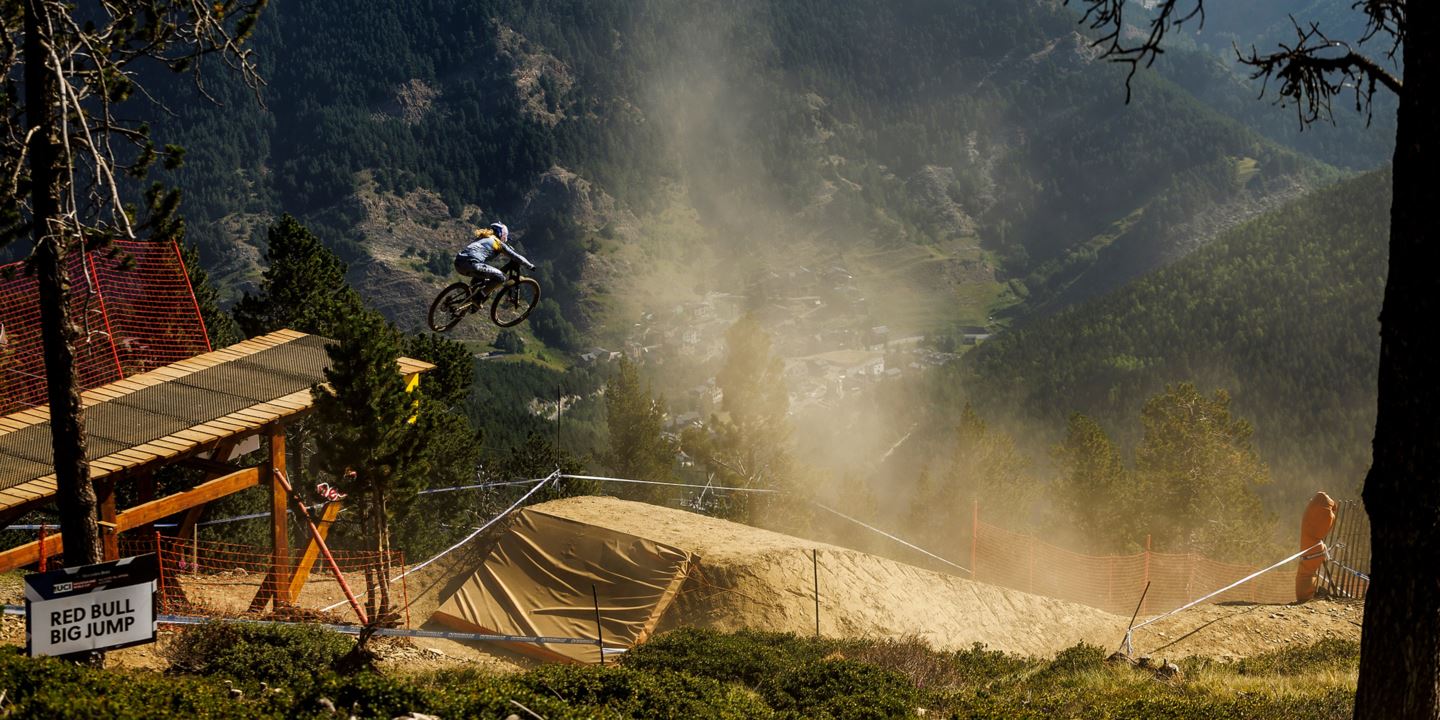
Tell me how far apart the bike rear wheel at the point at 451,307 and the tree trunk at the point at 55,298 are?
31.6 ft

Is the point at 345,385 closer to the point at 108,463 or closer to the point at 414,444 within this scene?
the point at 414,444

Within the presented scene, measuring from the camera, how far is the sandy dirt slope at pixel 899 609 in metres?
24.9

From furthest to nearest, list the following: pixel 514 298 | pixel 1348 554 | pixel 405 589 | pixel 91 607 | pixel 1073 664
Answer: pixel 405 589 < pixel 1348 554 < pixel 514 298 < pixel 1073 664 < pixel 91 607

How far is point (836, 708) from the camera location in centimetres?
1448

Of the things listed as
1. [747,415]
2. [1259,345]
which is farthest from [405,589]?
[1259,345]

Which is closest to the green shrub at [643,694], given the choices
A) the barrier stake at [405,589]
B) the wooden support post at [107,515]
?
the wooden support post at [107,515]

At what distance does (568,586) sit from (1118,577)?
798 inches

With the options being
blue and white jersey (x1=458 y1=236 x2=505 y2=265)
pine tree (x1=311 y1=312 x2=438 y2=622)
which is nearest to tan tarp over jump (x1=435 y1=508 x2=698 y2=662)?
pine tree (x1=311 y1=312 x2=438 y2=622)

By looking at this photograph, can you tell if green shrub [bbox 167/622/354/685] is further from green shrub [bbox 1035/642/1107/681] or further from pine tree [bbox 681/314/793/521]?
pine tree [bbox 681/314/793/521]

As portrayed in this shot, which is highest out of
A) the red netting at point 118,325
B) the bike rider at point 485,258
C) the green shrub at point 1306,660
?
the bike rider at point 485,258

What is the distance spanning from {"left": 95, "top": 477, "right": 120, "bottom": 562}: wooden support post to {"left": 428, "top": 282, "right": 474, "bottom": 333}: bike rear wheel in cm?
→ 653

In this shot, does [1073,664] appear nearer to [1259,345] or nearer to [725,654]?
[725,654]

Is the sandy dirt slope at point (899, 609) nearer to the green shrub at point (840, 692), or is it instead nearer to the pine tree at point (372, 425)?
the pine tree at point (372, 425)

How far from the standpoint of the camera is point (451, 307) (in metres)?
23.5
